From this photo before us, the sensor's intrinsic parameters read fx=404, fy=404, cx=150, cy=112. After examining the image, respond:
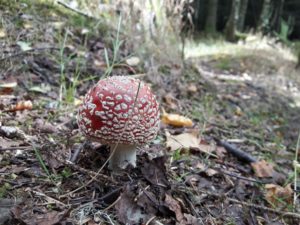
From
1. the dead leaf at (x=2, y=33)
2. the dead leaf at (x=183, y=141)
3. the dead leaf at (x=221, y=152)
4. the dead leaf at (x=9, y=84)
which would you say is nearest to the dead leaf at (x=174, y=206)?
the dead leaf at (x=183, y=141)

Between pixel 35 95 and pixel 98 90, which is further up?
pixel 98 90

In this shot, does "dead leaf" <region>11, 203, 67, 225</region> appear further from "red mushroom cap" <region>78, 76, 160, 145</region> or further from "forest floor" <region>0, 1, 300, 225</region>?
"red mushroom cap" <region>78, 76, 160, 145</region>

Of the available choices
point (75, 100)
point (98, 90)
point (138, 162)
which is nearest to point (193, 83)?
point (75, 100)

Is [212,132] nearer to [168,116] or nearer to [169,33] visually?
[168,116]

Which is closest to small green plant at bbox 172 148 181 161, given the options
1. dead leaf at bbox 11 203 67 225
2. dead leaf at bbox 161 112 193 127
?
dead leaf at bbox 161 112 193 127

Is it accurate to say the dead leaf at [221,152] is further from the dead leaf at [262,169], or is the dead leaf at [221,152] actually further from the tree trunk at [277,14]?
the tree trunk at [277,14]

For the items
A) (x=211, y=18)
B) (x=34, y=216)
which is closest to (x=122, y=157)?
(x=34, y=216)

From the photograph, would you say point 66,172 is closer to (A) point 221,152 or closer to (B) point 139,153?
(B) point 139,153
